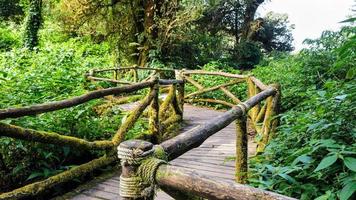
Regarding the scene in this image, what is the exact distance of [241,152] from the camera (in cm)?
354

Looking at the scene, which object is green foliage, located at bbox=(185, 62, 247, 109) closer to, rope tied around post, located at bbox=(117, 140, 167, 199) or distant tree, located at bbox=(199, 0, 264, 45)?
distant tree, located at bbox=(199, 0, 264, 45)

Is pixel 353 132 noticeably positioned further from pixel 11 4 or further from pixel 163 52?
pixel 11 4

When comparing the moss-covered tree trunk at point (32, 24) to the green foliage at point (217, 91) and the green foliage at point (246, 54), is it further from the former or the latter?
the green foliage at point (246, 54)

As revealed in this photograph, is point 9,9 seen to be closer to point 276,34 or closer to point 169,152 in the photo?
point 276,34

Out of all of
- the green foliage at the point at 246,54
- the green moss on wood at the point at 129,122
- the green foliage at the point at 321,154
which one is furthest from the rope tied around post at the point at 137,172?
the green foliage at the point at 246,54

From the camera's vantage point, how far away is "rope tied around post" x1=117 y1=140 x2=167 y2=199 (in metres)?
1.49

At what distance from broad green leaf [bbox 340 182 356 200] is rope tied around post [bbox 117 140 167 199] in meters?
1.03

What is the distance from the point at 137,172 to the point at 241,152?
2192 millimetres

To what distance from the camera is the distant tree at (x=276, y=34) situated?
2366 centimetres

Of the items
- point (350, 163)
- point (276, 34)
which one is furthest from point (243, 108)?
point (276, 34)

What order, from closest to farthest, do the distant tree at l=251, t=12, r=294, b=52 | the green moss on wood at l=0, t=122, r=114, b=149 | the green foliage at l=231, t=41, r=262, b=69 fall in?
the green moss on wood at l=0, t=122, r=114, b=149 → the green foliage at l=231, t=41, r=262, b=69 → the distant tree at l=251, t=12, r=294, b=52

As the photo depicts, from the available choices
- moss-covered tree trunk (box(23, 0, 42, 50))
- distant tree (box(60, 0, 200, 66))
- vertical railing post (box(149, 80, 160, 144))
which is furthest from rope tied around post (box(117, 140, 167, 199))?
moss-covered tree trunk (box(23, 0, 42, 50))

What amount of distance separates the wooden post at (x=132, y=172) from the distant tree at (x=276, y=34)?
22766 millimetres

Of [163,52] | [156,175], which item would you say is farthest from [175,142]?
[163,52]
